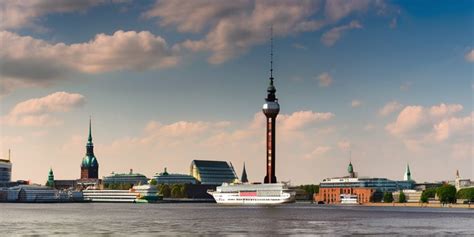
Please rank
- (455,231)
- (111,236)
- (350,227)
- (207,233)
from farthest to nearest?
(350,227)
(455,231)
(207,233)
(111,236)

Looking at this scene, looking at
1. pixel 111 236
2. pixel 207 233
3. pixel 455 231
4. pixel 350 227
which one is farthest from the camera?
pixel 350 227

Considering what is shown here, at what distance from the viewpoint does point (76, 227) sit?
82.1m

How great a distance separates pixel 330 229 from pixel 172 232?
16.5 meters

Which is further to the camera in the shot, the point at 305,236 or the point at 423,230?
the point at 423,230

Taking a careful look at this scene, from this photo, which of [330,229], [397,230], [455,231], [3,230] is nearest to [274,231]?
[330,229]

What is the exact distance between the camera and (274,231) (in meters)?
76.4

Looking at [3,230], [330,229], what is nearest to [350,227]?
[330,229]

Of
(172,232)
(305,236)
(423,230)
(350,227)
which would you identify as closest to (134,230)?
(172,232)

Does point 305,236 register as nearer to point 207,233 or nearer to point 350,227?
point 207,233

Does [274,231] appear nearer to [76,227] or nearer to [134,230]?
[134,230]

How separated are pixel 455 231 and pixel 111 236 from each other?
33.5 meters

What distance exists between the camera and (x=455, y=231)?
78688mm

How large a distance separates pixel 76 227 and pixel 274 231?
20.5 meters

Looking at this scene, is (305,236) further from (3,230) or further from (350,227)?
(3,230)
